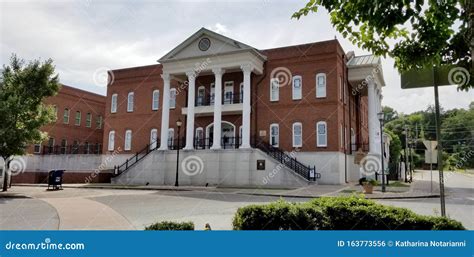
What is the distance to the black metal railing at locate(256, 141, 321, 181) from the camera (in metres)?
27.5

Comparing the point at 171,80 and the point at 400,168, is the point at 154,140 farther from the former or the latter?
the point at 400,168

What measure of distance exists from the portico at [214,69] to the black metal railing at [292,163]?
2303 millimetres

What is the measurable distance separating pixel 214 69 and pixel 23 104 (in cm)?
1453

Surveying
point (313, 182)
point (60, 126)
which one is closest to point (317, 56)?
point (313, 182)

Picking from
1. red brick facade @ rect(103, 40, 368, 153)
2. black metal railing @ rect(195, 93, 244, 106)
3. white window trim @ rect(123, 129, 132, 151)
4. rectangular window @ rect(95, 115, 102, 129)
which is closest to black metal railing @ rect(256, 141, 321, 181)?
red brick facade @ rect(103, 40, 368, 153)

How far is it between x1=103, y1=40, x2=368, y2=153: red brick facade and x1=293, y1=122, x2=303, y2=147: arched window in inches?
9.9

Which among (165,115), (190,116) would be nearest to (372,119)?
(190,116)

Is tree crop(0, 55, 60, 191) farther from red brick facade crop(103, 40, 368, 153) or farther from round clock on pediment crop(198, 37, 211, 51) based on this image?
red brick facade crop(103, 40, 368, 153)

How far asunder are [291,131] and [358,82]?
8.26 metres

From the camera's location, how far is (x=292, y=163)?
1134 inches

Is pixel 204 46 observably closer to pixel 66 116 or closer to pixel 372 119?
pixel 372 119

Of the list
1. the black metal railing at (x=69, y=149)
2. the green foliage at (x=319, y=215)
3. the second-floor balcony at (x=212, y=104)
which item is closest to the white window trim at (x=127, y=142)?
the black metal railing at (x=69, y=149)

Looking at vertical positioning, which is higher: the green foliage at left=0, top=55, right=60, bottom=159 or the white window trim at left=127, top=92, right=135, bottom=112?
the white window trim at left=127, top=92, right=135, bottom=112

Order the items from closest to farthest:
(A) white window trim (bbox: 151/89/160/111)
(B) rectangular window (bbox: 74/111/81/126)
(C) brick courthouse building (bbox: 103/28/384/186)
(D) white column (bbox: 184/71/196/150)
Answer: (C) brick courthouse building (bbox: 103/28/384/186) < (D) white column (bbox: 184/71/196/150) < (A) white window trim (bbox: 151/89/160/111) < (B) rectangular window (bbox: 74/111/81/126)
